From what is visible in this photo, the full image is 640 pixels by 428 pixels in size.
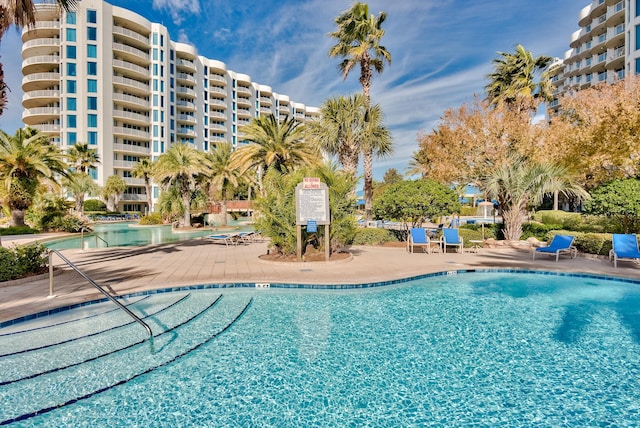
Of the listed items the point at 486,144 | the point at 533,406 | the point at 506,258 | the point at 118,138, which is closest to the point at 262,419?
the point at 533,406

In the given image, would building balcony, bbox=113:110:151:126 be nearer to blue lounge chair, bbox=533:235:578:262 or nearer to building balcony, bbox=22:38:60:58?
building balcony, bbox=22:38:60:58

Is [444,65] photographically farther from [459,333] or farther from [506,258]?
[459,333]

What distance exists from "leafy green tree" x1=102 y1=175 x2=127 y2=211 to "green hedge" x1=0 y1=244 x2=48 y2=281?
4144 centimetres

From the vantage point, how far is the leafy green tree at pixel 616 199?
1157 centimetres

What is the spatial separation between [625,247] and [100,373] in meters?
14.8

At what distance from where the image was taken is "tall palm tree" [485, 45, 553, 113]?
28.7 m

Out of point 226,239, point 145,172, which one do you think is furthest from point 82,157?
point 226,239

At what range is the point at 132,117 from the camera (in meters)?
50.8

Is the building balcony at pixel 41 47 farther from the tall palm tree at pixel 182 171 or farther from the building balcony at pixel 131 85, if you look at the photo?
the tall palm tree at pixel 182 171

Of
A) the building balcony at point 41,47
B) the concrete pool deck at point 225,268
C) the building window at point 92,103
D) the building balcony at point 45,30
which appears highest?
the building balcony at point 45,30

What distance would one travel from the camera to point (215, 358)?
211 inches

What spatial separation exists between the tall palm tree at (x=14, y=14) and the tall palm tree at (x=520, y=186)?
1807 cm

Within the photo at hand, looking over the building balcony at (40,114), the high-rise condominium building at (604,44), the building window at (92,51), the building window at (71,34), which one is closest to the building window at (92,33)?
the building window at (92,51)

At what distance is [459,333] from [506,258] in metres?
7.99
